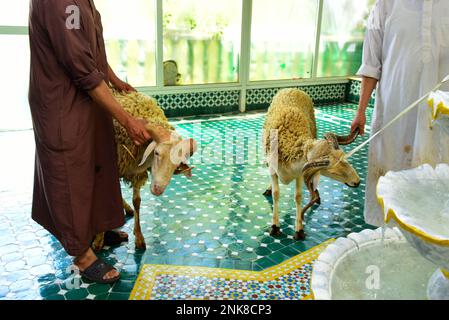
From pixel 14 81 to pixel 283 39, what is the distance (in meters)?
5.26

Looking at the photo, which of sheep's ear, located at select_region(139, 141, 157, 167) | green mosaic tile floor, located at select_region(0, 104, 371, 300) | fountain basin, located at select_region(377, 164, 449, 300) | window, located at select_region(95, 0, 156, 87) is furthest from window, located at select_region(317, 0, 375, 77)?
fountain basin, located at select_region(377, 164, 449, 300)

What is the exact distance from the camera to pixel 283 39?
9281 millimetres

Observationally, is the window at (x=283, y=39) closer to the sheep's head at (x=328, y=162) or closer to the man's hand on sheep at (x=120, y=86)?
the man's hand on sheep at (x=120, y=86)

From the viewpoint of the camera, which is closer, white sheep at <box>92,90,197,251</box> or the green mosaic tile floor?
white sheep at <box>92,90,197,251</box>

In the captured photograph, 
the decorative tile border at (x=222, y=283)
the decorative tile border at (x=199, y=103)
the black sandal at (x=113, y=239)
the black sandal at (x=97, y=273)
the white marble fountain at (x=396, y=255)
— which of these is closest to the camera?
the white marble fountain at (x=396, y=255)

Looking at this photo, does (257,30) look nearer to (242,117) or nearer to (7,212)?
(242,117)

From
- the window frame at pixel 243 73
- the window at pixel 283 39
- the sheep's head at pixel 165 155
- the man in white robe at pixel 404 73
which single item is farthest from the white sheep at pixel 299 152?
the window at pixel 283 39

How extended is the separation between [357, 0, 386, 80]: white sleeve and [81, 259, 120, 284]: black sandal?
232 cm

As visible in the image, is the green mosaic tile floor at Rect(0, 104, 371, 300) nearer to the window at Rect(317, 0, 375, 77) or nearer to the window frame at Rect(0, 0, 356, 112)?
the window frame at Rect(0, 0, 356, 112)

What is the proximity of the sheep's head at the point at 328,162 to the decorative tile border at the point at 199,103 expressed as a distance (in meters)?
5.09

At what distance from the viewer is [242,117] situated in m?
8.33

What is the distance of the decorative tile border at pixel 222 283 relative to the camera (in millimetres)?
2994

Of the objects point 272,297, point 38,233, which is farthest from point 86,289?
point 272,297

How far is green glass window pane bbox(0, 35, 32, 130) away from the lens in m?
6.79
